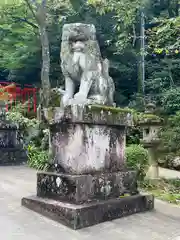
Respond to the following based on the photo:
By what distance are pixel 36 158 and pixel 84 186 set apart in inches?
178

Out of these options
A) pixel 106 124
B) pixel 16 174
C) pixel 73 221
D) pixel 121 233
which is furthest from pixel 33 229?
pixel 16 174

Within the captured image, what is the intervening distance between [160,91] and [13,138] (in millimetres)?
7026

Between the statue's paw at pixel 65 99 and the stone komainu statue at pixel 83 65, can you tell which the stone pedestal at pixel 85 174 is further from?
the stone komainu statue at pixel 83 65

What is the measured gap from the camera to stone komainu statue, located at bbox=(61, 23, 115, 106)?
3.82 metres

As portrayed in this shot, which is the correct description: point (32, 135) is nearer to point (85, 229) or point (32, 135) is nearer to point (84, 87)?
point (84, 87)

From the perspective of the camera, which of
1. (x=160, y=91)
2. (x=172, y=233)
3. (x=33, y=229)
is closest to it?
(x=33, y=229)

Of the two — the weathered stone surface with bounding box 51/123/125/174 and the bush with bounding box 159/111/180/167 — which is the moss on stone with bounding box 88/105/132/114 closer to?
the weathered stone surface with bounding box 51/123/125/174

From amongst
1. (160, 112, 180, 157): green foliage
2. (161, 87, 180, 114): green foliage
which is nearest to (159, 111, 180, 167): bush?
(160, 112, 180, 157): green foliage

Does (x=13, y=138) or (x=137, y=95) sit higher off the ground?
(x=137, y=95)

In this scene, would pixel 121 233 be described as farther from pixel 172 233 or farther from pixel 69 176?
pixel 69 176

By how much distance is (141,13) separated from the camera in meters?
12.9

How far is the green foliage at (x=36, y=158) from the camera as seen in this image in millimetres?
7214

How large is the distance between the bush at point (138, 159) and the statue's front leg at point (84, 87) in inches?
101

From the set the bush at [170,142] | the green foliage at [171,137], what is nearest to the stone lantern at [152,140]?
the green foliage at [171,137]
